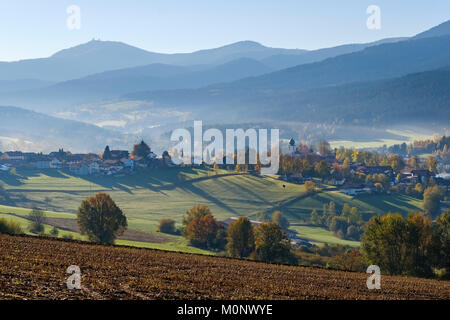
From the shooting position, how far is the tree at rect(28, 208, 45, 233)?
3425 inches

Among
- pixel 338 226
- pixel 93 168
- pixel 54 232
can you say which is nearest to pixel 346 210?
pixel 338 226

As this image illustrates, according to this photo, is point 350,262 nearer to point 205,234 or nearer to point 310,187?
point 205,234

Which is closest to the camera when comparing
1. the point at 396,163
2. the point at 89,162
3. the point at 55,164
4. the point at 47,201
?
the point at 47,201

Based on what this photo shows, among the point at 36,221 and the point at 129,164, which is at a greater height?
the point at 129,164

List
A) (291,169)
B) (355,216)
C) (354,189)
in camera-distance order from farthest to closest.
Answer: (291,169) → (354,189) → (355,216)

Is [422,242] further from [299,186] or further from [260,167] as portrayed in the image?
[260,167]

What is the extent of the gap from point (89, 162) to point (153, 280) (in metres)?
148

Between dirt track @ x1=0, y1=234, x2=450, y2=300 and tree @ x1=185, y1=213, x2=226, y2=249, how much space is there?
4494 cm

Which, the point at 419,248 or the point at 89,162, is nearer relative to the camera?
the point at 419,248

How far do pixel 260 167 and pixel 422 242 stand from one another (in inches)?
4068

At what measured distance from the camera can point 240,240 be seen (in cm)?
7831

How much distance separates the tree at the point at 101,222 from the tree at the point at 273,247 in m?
19.3

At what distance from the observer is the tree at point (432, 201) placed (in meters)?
131

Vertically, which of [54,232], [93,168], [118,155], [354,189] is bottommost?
[54,232]
